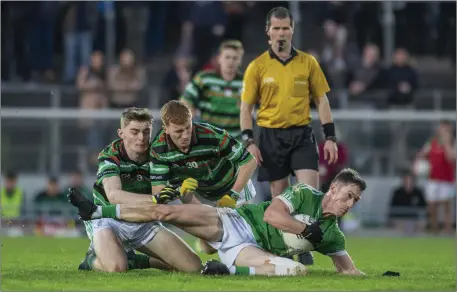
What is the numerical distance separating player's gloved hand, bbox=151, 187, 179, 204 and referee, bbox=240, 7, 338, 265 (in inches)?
64.8

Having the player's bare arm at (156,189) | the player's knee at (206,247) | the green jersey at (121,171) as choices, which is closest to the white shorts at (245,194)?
the player's knee at (206,247)

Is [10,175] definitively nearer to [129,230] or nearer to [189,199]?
[129,230]

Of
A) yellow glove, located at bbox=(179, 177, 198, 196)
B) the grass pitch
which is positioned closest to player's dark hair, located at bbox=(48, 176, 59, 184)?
the grass pitch

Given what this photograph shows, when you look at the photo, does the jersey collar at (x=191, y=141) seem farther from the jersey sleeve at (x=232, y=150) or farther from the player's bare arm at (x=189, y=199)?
the player's bare arm at (x=189, y=199)

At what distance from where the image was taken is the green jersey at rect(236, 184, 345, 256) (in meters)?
9.47

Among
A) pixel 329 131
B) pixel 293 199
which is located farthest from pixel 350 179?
pixel 329 131

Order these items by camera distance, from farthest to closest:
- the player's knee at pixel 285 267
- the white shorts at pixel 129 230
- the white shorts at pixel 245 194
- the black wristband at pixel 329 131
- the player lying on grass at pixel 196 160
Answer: the black wristband at pixel 329 131, the white shorts at pixel 245 194, the white shorts at pixel 129 230, the player lying on grass at pixel 196 160, the player's knee at pixel 285 267

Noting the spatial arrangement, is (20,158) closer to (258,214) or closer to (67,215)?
(67,215)

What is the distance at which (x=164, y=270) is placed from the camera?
10.3m

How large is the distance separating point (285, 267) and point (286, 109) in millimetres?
2245

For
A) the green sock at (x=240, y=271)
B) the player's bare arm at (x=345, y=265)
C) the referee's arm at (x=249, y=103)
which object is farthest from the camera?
the referee's arm at (x=249, y=103)

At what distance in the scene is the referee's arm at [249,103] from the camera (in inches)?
440

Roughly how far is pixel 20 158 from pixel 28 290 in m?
10.4

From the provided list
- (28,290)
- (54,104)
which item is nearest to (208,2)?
(54,104)
